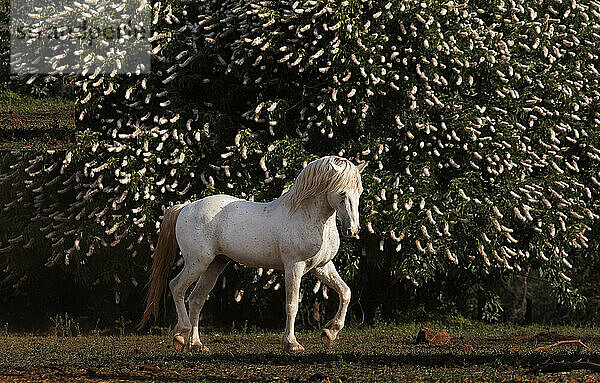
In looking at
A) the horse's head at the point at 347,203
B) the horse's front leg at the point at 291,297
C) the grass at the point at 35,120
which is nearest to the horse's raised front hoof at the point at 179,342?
the horse's front leg at the point at 291,297

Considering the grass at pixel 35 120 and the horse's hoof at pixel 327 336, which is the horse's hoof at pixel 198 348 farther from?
the grass at pixel 35 120

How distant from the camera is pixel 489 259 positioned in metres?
11.1

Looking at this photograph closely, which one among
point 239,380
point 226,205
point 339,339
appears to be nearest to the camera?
point 239,380

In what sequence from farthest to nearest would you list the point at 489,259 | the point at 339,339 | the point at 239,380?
the point at 489,259
the point at 339,339
the point at 239,380

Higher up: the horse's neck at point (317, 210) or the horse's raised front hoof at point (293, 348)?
the horse's neck at point (317, 210)

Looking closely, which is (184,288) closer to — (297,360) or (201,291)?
(201,291)

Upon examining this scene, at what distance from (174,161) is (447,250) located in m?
3.49

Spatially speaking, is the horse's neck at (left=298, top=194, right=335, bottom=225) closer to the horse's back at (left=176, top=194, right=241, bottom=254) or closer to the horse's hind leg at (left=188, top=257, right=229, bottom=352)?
A: the horse's back at (left=176, top=194, right=241, bottom=254)

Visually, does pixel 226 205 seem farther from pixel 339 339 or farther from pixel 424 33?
pixel 424 33

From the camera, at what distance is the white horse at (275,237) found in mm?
7230

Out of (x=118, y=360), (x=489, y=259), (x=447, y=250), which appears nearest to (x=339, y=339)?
(x=447, y=250)

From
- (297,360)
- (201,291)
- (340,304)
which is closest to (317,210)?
(340,304)

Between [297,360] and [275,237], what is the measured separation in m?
1.17

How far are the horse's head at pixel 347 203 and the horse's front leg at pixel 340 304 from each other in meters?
0.73
